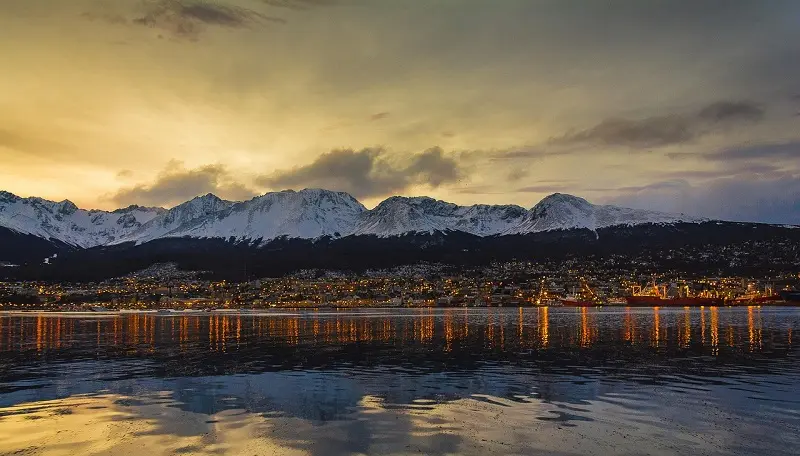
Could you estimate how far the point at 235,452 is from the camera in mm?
25484

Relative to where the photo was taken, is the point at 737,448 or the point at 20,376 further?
the point at 20,376

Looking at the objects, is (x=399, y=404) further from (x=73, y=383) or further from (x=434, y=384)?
(x=73, y=383)

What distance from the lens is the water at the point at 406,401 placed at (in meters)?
26.9

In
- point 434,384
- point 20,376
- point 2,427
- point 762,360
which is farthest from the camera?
point 762,360

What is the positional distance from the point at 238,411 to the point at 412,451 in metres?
12.3

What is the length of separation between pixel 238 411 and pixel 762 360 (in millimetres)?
45133

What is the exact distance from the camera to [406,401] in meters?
36.7

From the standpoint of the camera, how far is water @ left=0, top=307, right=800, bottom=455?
26.9 m

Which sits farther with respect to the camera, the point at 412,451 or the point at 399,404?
the point at 399,404

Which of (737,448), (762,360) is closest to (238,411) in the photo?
(737,448)

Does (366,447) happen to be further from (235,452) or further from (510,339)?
(510,339)

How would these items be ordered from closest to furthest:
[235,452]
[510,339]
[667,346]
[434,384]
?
[235,452], [434,384], [667,346], [510,339]

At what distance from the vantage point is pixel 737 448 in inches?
1014

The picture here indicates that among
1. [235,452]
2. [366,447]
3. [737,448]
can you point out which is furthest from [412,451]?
[737,448]
